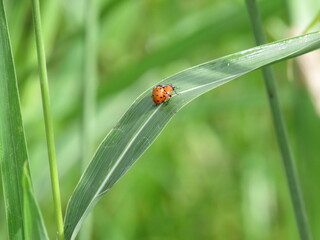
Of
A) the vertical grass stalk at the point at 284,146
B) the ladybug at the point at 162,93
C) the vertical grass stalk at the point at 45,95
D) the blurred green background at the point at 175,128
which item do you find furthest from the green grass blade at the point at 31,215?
the blurred green background at the point at 175,128

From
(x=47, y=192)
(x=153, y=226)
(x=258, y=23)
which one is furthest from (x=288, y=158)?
(x=153, y=226)

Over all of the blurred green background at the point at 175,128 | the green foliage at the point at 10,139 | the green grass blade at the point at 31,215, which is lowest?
the green grass blade at the point at 31,215

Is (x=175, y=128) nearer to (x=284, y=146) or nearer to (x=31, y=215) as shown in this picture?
(x=284, y=146)

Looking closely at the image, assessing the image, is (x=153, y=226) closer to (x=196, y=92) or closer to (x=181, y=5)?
(x=181, y=5)

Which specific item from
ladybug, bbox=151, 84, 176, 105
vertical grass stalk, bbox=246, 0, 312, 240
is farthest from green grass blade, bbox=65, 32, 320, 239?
vertical grass stalk, bbox=246, 0, 312, 240

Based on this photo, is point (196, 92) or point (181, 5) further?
point (181, 5)

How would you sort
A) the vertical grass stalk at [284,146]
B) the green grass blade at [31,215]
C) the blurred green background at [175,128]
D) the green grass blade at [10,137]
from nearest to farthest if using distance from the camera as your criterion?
1. the green grass blade at [31,215]
2. the green grass blade at [10,137]
3. the vertical grass stalk at [284,146]
4. the blurred green background at [175,128]

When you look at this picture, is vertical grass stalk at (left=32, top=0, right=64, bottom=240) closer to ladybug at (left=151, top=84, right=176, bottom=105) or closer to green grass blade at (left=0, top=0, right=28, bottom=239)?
green grass blade at (left=0, top=0, right=28, bottom=239)

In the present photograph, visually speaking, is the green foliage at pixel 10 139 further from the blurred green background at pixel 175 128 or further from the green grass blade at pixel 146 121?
the blurred green background at pixel 175 128
